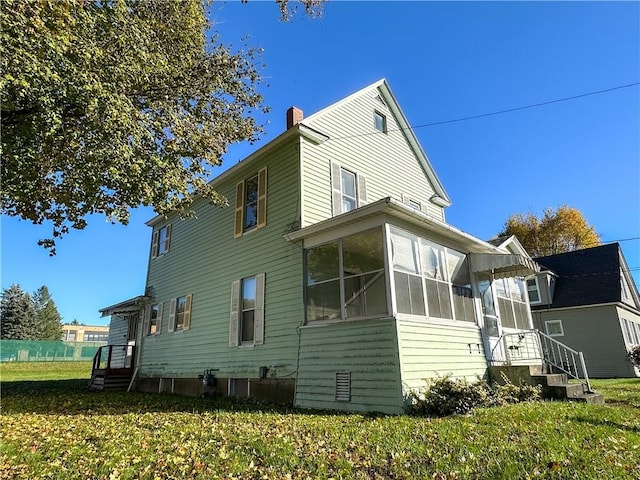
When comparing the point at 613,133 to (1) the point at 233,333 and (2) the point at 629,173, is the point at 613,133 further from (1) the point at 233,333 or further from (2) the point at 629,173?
(1) the point at 233,333

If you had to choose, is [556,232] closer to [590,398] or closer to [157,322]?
[590,398]

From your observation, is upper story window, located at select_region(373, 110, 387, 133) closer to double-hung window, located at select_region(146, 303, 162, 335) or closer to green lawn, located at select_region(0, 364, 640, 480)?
green lawn, located at select_region(0, 364, 640, 480)

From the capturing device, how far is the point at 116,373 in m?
15.4

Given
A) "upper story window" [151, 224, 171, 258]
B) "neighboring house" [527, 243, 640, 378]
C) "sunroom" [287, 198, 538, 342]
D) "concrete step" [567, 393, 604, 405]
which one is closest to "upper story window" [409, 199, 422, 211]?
"sunroom" [287, 198, 538, 342]

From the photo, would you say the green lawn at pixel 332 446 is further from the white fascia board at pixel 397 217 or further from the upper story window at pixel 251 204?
the upper story window at pixel 251 204

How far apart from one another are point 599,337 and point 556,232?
18.8 metres

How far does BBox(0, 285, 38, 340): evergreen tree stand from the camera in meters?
51.8

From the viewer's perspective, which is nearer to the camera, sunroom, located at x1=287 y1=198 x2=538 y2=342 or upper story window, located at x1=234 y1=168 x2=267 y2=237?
sunroom, located at x1=287 y1=198 x2=538 y2=342

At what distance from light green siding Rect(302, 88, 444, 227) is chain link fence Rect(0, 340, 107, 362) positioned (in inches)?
1284

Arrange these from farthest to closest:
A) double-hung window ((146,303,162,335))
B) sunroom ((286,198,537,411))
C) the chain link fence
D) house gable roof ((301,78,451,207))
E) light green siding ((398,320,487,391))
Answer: the chain link fence → double-hung window ((146,303,162,335)) → house gable roof ((301,78,451,207)) → sunroom ((286,198,537,411)) → light green siding ((398,320,487,391))

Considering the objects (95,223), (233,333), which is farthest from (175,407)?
(95,223)

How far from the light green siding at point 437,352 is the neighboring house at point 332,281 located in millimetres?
38

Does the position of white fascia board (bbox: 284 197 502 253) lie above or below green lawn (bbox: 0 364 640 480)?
above

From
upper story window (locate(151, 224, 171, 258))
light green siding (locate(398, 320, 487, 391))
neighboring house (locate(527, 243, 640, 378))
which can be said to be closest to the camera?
light green siding (locate(398, 320, 487, 391))
